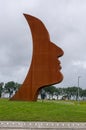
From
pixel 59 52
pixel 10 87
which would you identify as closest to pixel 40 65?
pixel 59 52

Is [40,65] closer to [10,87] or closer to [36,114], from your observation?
[36,114]

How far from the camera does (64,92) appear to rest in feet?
316

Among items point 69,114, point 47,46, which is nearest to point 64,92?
point 47,46

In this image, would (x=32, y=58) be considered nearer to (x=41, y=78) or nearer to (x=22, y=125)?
(x=41, y=78)

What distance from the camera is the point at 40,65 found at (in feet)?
89.2

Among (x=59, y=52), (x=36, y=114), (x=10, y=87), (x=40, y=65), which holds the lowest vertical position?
(x=36, y=114)

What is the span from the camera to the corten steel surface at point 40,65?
87.8 ft

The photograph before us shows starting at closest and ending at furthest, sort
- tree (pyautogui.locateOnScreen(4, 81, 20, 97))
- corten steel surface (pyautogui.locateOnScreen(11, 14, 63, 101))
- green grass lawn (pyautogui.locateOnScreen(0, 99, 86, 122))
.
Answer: green grass lawn (pyautogui.locateOnScreen(0, 99, 86, 122))
corten steel surface (pyautogui.locateOnScreen(11, 14, 63, 101))
tree (pyautogui.locateOnScreen(4, 81, 20, 97))

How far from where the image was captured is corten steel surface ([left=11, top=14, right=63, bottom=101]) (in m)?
26.8

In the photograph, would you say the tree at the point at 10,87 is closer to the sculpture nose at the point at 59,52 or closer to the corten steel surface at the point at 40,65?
the corten steel surface at the point at 40,65

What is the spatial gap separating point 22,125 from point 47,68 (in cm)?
1312

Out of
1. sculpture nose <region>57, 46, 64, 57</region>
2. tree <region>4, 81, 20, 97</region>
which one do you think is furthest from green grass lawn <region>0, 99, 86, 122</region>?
tree <region>4, 81, 20, 97</region>

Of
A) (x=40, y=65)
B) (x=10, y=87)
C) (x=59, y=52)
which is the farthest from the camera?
(x=10, y=87)

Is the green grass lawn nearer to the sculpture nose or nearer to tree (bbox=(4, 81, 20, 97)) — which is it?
the sculpture nose
